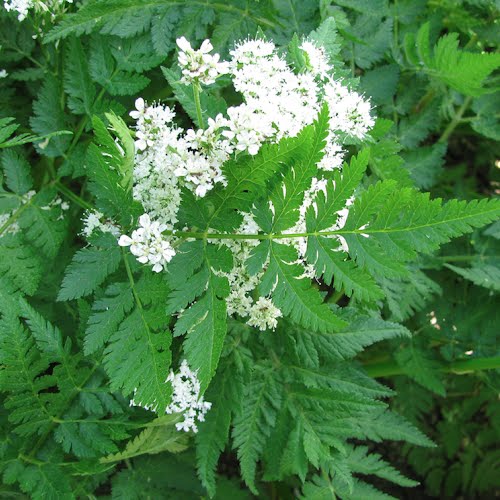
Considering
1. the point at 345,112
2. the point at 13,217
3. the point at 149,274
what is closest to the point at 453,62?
the point at 345,112

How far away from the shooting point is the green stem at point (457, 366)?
2748mm

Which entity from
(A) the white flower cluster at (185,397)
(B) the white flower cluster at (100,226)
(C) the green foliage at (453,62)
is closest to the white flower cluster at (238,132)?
(B) the white flower cluster at (100,226)

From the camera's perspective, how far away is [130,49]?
2525 mm

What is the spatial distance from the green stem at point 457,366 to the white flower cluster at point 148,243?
1763 millimetres

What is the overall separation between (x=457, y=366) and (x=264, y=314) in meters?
1.38

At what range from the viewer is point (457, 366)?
2.96 meters

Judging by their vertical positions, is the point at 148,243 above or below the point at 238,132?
below

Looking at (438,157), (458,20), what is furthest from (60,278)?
(458,20)

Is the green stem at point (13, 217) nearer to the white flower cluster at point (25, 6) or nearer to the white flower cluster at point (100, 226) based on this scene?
the white flower cluster at point (100, 226)

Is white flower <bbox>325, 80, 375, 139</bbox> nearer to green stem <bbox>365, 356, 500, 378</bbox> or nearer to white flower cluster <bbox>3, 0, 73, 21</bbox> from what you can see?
white flower cluster <bbox>3, 0, 73, 21</bbox>

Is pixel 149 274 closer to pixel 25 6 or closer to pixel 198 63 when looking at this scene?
pixel 198 63

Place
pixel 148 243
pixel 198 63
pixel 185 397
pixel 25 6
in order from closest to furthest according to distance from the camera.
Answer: pixel 198 63 → pixel 148 243 → pixel 185 397 → pixel 25 6

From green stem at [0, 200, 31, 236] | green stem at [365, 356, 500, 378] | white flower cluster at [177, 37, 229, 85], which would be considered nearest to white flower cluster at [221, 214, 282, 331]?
white flower cluster at [177, 37, 229, 85]

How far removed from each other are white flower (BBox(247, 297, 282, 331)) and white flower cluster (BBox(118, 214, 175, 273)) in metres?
0.47
